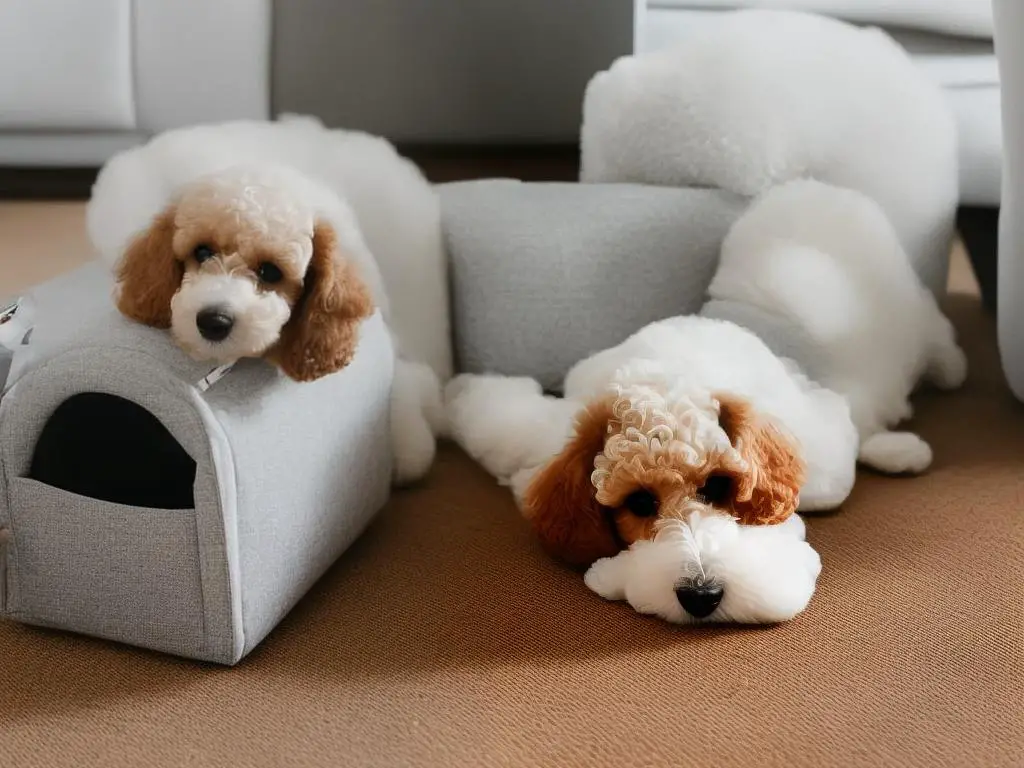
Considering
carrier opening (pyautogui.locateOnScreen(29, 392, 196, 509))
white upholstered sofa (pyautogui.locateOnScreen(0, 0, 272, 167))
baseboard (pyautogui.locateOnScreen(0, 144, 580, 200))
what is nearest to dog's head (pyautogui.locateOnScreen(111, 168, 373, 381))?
carrier opening (pyautogui.locateOnScreen(29, 392, 196, 509))

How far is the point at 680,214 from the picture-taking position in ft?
5.63

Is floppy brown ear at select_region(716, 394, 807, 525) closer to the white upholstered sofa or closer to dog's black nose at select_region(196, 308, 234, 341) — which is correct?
dog's black nose at select_region(196, 308, 234, 341)

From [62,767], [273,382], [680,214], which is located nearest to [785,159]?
[680,214]

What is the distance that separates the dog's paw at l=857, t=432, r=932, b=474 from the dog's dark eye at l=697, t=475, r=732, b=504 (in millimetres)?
437

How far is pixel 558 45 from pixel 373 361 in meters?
1.31

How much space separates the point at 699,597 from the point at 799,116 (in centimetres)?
89

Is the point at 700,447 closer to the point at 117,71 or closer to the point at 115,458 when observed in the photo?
the point at 115,458

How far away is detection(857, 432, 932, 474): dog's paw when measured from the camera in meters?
1.51

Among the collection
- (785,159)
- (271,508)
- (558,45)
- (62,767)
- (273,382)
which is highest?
(558,45)

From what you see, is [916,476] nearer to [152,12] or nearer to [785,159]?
[785,159]

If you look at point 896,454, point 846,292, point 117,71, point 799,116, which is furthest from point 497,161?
point 896,454

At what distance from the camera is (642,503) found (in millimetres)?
1185

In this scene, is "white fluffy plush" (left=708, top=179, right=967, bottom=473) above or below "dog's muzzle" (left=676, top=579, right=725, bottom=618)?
above

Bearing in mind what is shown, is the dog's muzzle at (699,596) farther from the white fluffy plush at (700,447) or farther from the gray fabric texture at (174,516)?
the gray fabric texture at (174,516)
